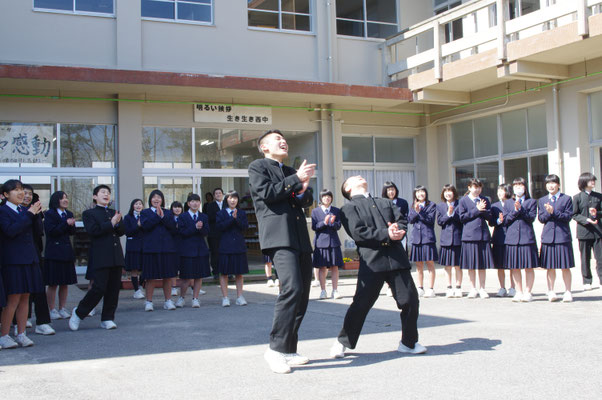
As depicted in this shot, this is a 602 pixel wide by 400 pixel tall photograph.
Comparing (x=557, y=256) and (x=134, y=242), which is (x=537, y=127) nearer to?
(x=557, y=256)

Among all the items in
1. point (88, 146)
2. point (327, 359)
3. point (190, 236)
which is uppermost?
point (88, 146)

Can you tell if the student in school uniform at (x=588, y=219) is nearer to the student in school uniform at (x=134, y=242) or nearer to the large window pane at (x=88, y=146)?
the student in school uniform at (x=134, y=242)

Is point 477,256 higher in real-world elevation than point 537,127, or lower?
lower

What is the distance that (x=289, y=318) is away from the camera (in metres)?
5.07

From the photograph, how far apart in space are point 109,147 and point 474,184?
823 centimetres

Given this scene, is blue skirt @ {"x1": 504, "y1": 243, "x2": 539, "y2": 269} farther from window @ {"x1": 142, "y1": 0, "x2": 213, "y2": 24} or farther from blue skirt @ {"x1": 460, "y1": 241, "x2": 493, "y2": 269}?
window @ {"x1": 142, "y1": 0, "x2": 213, "y2": 24}

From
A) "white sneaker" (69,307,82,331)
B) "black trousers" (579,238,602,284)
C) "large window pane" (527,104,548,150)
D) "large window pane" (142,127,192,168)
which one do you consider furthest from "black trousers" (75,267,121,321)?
"large window pane" (527,104,548,150)

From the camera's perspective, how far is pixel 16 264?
254 inches

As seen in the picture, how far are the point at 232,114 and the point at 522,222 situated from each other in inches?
312

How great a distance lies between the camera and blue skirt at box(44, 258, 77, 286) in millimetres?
8383

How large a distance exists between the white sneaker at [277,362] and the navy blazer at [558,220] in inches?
206

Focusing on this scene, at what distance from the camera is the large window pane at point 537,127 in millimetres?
13912

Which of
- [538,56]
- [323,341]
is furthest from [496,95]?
[323,341]

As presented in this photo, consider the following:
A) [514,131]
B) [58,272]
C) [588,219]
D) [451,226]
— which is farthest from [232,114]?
[588,219]
